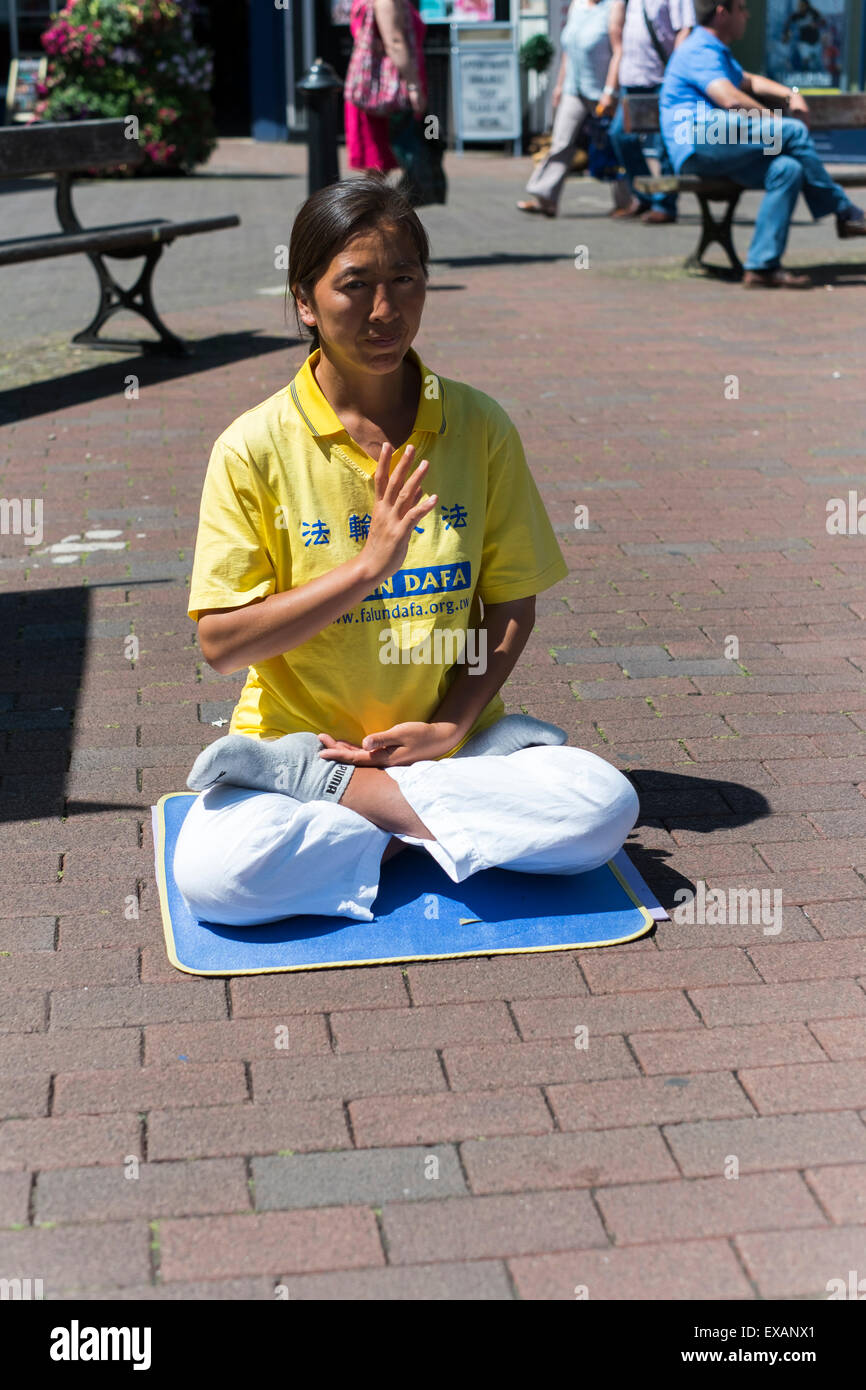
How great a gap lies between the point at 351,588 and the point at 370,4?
8.39 m

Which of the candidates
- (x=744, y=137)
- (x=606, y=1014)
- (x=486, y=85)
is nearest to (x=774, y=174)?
(x=744, y=137)

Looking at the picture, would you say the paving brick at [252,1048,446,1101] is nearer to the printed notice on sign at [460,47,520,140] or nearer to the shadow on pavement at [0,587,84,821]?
the shadow on pavement at [0,587,84,821]

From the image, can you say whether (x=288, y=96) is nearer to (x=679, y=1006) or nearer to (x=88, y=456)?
(x=88, y=456)

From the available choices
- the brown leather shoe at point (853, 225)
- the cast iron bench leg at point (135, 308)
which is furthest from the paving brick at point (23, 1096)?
the brown leather shoe at point (853, 225)

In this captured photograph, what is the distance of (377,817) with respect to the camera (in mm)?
3408

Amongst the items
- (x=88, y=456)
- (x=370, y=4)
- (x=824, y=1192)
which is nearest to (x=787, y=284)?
(x=370, y=4)

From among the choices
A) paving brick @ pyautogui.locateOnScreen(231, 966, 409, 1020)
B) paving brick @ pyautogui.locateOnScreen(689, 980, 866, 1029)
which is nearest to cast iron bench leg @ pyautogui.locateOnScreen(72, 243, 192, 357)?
paving brick @ pyautogui.locateOnScreen(231, 966, 409, 1020)

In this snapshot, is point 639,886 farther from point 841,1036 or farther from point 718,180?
point 718,180

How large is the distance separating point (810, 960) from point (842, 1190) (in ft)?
2.43

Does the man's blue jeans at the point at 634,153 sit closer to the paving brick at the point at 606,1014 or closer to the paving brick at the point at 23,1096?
the paving brick at the point at 606,1014

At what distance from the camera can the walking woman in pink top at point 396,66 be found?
33.5 ft

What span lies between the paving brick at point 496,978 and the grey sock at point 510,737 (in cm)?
49

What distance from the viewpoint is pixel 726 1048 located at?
2.91 meters

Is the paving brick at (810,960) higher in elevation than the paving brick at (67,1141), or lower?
lower
